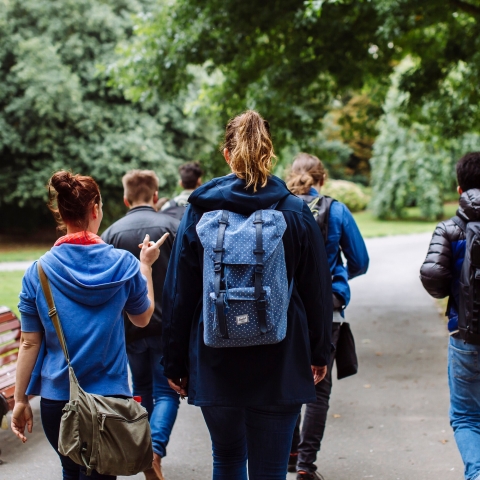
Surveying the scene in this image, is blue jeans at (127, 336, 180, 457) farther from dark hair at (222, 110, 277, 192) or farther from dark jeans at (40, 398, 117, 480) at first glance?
dark hair at (222, 110, 277, 192)

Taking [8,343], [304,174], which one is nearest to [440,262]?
[304,174]

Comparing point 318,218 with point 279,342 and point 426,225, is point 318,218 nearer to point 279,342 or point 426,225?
point 279,342

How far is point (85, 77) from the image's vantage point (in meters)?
21.8

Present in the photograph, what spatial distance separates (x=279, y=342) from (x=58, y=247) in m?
0.98

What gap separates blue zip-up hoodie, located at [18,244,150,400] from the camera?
2.67 metres

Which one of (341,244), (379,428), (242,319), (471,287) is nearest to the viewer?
(242,319)

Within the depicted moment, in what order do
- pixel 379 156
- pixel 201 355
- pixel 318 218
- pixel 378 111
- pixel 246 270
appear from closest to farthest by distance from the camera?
pixel 246 270 → pixel 201 355 → pixel 318 218 → pixel 378 111 → pixel 379 156

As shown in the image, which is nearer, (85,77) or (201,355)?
(201,355)

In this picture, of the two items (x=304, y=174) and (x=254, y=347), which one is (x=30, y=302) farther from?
(x=304, y=174)

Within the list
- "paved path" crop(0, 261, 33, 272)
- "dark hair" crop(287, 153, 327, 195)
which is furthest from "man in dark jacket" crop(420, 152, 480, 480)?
"paved path" crop(0, 261, 33, 272)

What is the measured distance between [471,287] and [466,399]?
2.04 feet

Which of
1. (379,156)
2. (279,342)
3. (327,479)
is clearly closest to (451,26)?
(327,479)

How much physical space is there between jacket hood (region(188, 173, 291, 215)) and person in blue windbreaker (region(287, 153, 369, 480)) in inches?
54.0

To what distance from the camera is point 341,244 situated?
13.4 ft
